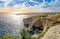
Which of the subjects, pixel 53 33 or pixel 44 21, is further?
pixel 44 21

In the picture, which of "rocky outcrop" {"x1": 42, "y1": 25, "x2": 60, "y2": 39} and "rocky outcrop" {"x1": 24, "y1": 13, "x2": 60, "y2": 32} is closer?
"rocky outcrop" {"x1": 42, "y1": 25, "x2": 60, "y2": 39}

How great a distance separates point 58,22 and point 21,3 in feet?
2.23

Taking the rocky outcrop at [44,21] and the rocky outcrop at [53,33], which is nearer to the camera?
the rocky outcrop at [53,33]

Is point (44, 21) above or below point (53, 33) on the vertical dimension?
above

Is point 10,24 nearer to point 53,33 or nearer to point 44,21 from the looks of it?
point 44,21

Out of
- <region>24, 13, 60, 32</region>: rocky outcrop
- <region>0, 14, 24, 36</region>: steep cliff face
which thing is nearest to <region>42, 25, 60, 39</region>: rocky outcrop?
<region>24, 13, 60, 32</region>: rocky outcrop

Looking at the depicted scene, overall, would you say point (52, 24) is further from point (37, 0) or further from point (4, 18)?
point (4, 18)

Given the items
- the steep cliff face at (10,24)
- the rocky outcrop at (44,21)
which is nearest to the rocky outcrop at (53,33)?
the rocky outcrop at (44,21)

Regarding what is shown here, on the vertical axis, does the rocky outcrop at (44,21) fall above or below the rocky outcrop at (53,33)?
above

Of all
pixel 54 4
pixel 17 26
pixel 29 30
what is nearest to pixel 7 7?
pixel 17 26

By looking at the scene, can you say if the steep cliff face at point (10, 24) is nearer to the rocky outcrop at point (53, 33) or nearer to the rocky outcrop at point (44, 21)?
the rocky outcrop at point (44, 21)

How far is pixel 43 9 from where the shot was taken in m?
2.64

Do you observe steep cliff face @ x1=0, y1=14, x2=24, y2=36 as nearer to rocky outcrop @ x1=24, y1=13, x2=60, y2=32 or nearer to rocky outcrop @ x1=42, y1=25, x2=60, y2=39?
rocky outcrop @ x1=24, y1=13, x2=60, y2=32

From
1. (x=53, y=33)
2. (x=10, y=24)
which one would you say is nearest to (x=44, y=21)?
(x=53, y=33)
